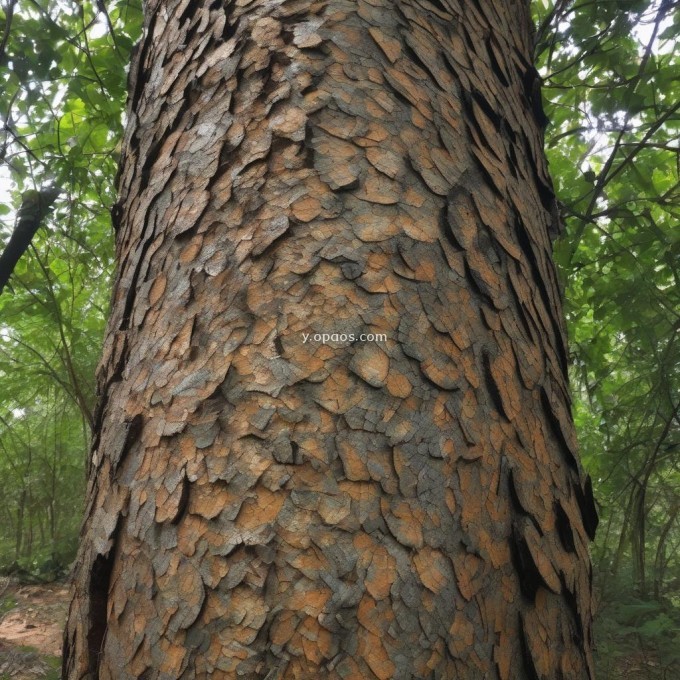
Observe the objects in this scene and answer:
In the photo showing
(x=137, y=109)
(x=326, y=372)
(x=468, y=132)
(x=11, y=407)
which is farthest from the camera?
(x=11, y=407)

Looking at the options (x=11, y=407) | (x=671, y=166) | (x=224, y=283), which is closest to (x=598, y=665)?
(x=671, y=166)

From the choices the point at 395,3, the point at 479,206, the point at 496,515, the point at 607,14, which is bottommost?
the point at 496,515

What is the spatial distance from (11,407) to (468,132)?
510 cm

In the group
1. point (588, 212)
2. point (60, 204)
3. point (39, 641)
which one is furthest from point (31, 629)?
point (588, 212)

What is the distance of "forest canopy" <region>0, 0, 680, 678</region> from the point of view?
8.66 feet

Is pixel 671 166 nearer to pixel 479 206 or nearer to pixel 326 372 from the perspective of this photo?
pixel 479 206

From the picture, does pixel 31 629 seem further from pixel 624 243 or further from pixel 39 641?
pixel 624 243

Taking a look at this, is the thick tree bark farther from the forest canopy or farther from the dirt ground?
the dirt ground

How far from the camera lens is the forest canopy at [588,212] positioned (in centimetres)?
264

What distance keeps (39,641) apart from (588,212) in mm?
4718

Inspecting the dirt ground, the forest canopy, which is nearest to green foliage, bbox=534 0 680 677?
the forest canopy

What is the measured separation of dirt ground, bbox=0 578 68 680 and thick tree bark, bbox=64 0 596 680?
2.66 m

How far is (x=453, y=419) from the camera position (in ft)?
2.48

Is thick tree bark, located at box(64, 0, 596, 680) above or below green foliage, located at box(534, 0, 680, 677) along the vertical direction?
below
